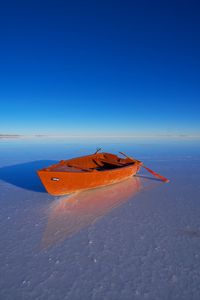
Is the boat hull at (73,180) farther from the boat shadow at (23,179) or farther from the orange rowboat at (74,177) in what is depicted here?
the boat shadow at (23,179)

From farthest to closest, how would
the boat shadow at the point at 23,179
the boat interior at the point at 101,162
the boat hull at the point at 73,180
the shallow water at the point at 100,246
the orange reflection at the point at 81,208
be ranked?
the boat interior at the point at 101,162 < the boat shadow at the point at 23,179 < the boat hull at the point at 73,180 < the orange reflection at the point at 81,208 < the shallow water at the point at 100,246

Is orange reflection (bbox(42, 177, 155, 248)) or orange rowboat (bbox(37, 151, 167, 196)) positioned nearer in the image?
orange reflection (bbox(42, 177, 155, 248))

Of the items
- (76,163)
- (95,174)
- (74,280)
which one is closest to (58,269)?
(74,280)

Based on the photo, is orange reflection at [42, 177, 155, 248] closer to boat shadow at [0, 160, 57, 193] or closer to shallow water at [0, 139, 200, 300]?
shallow water at [0, 139, 200, 300]

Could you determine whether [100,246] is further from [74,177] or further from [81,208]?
[74,177]

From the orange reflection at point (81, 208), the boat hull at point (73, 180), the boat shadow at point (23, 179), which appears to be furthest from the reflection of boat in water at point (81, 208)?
the boat shadow at point (23, 179)

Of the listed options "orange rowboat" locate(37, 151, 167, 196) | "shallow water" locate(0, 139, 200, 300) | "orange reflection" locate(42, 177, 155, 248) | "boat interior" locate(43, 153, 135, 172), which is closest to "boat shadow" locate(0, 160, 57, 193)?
"shallow water" locate(0, 139, 200, 300)

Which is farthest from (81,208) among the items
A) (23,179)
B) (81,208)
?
(23,179)
